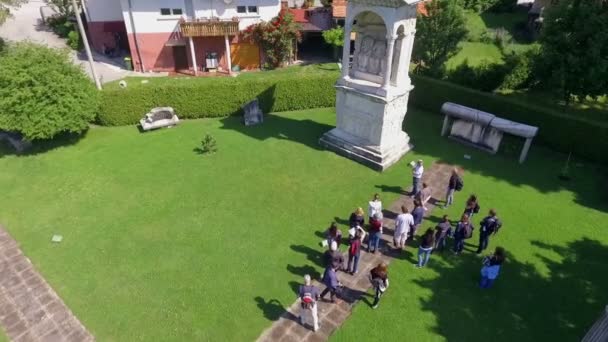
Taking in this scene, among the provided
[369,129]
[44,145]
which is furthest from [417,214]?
[44,145]

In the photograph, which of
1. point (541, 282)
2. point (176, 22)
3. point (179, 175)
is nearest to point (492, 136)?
point (541, 282)

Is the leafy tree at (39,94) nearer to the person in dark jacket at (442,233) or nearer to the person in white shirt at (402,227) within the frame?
the person in white shirt at (402,227)

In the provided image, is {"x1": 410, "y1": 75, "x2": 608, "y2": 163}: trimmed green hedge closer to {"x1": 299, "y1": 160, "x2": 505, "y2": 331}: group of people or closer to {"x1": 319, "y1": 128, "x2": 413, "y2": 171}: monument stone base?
{"x1": 319, "y1": 128, "x2": 413, "y2": 171}: monument stone base

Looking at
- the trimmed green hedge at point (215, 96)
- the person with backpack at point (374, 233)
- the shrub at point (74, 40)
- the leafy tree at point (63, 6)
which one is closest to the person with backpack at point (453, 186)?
the person with backpack at point (374, 233)

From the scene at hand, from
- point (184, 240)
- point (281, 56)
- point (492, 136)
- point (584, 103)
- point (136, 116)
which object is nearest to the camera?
point (184, 240)

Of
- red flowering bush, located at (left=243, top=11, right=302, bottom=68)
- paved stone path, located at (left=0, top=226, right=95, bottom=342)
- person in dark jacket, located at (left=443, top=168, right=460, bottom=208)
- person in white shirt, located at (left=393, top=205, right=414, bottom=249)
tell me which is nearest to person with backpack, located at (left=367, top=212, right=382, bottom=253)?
person in white shirt, located at (left=393, top=205, right=414, bottom=249)

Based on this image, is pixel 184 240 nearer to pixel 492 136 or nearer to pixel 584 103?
pixel 492 136
